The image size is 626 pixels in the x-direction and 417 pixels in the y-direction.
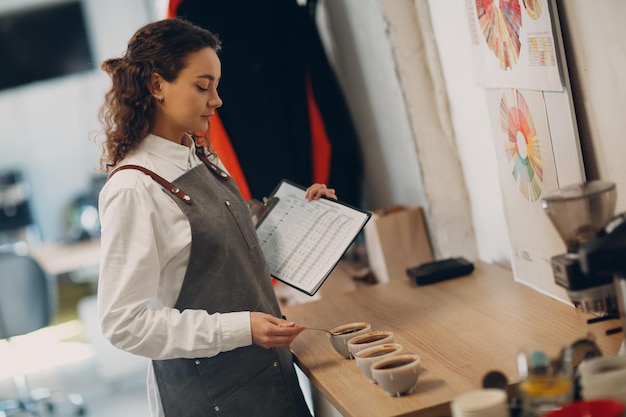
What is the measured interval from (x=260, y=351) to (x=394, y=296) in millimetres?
650

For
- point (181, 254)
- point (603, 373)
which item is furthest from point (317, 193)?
point (603, 373)

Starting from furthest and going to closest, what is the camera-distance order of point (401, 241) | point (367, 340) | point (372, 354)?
point (401, 241), point (367, 340), point (372, 354)

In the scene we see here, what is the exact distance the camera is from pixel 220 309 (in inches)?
77.0

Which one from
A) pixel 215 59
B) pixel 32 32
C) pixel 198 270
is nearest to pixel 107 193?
pixel 198 270

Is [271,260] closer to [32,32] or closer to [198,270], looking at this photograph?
[198,270]

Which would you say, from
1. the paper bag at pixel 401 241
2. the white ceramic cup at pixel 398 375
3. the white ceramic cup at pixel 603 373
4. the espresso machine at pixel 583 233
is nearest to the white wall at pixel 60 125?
the paper bag at pixel 401 241

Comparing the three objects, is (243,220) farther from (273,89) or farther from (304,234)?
(273,89)

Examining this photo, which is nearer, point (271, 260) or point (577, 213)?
point (577, 213)

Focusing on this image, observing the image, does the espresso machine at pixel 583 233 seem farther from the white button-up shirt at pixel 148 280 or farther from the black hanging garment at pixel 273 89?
the black hanging garment at pixel 273 89

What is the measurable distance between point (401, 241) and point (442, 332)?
41.0 inches

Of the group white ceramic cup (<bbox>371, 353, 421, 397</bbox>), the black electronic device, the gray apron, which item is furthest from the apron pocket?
the black electronic device

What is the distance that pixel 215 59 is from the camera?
1.99 metres

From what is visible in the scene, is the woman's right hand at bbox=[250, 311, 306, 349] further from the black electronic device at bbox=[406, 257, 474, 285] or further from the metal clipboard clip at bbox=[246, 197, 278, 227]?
the black electronic device at bbox=[406, 257, 474, 285]

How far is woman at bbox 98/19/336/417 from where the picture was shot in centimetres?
182
